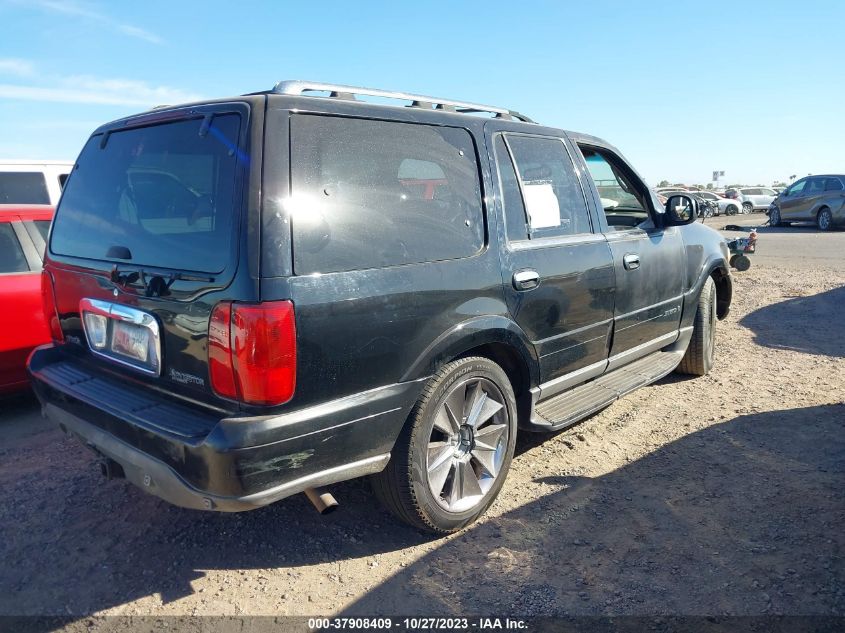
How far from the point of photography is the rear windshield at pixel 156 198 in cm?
246

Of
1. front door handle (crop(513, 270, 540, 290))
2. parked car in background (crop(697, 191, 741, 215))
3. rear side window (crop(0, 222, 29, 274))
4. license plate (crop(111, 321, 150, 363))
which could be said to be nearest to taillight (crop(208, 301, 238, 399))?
license plate (crop(111, 321, 150, 363))

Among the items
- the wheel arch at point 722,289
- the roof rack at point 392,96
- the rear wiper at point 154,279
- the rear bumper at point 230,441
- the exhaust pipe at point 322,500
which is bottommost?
the exhaust pipe at point 322,500

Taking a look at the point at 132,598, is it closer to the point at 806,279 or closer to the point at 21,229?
the point at 21,229

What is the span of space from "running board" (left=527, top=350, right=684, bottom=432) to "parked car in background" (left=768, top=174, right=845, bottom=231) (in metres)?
17.8

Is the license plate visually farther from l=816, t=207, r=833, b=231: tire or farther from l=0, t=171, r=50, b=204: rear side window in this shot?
l=816, t=207, r=833, b=231: tire

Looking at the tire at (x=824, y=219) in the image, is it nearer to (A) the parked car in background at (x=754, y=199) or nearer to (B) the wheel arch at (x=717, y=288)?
(A) the parked car in background at (x=754, y=199)

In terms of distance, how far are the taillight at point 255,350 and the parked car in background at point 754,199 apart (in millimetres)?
35048

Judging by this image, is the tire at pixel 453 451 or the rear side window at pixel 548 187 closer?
the tire at pixel 453 451

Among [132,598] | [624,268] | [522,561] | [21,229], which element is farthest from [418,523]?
[21,229]

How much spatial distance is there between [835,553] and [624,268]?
190 centimetres

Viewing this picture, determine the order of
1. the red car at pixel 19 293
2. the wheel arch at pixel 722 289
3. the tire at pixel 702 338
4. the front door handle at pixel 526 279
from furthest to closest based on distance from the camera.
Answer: the wheel arch at pixel 722 289
the tire at pixel 702 338
the red car at pixel 19 293
the front door handle at pixel 526 279

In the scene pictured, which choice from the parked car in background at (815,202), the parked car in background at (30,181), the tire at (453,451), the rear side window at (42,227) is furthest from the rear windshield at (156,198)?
the parked car in background at (815,202)

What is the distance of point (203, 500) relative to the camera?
2.39m

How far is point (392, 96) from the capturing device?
3143mm
